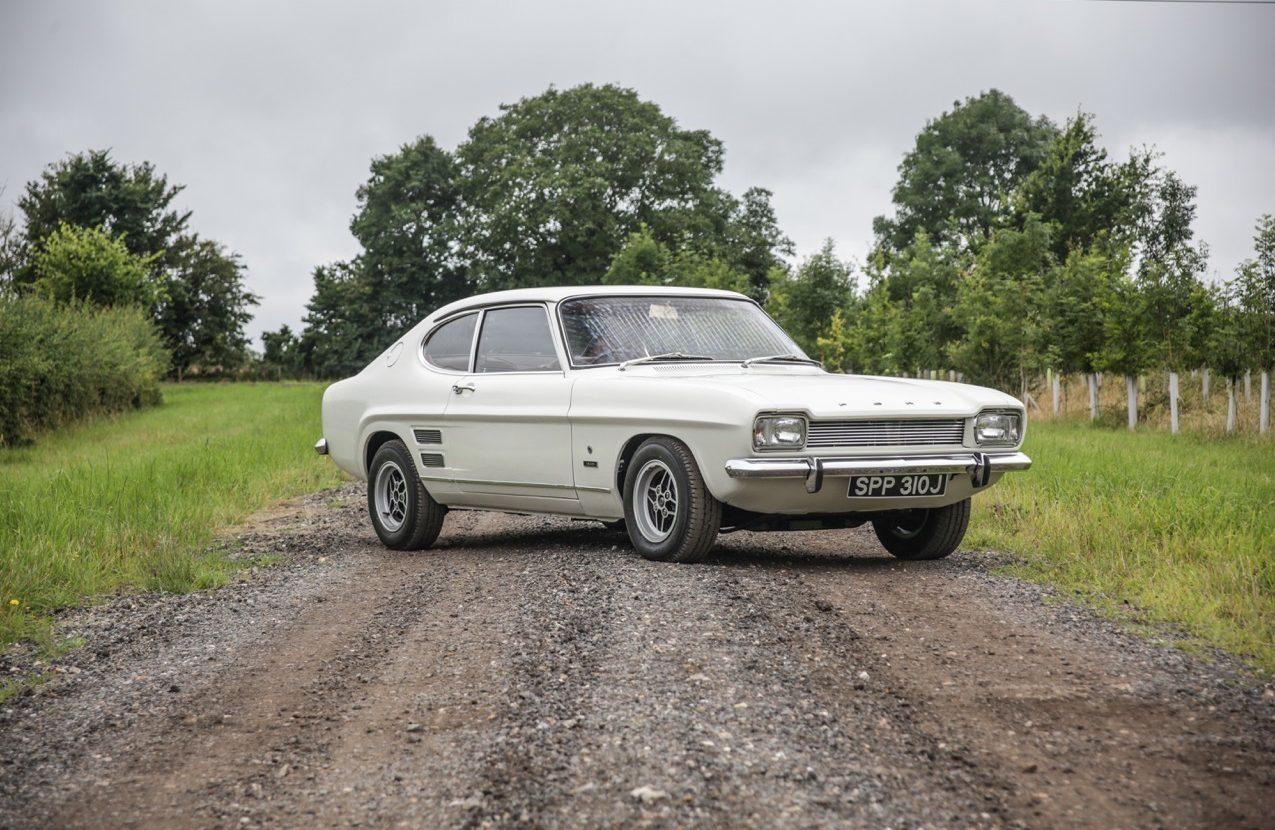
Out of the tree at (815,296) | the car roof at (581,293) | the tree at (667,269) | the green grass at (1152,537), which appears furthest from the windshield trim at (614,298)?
the tree at (667,269)

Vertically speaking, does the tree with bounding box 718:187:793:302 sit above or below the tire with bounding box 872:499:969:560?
above

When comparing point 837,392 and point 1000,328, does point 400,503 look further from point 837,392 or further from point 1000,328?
point 1000,328

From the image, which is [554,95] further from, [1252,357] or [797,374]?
[797,374]

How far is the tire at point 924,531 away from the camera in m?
7.92

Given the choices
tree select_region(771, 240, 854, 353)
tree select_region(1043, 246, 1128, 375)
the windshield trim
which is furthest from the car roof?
tree select_region(771, 240, 854, 353)

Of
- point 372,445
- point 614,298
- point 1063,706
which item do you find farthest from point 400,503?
point 1063,706

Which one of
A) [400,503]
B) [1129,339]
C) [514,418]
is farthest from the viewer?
[1129,339]

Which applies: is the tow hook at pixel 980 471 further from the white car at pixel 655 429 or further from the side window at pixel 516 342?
the side window at pixel 516 342

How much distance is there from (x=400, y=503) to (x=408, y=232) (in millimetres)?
62126

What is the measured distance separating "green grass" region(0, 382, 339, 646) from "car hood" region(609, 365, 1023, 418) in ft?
10.1

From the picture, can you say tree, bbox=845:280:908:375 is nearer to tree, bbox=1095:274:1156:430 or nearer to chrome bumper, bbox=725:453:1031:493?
tree, bbox=1095:274:1156:430

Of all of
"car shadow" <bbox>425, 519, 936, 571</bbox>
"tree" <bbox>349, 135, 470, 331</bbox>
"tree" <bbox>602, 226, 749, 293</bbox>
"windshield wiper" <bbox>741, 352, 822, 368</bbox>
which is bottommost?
"car shadow" <bbox>425, 519, 936, 571</bbox>

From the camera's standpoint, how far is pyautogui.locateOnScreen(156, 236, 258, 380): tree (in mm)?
66812

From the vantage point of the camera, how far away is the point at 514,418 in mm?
8281
